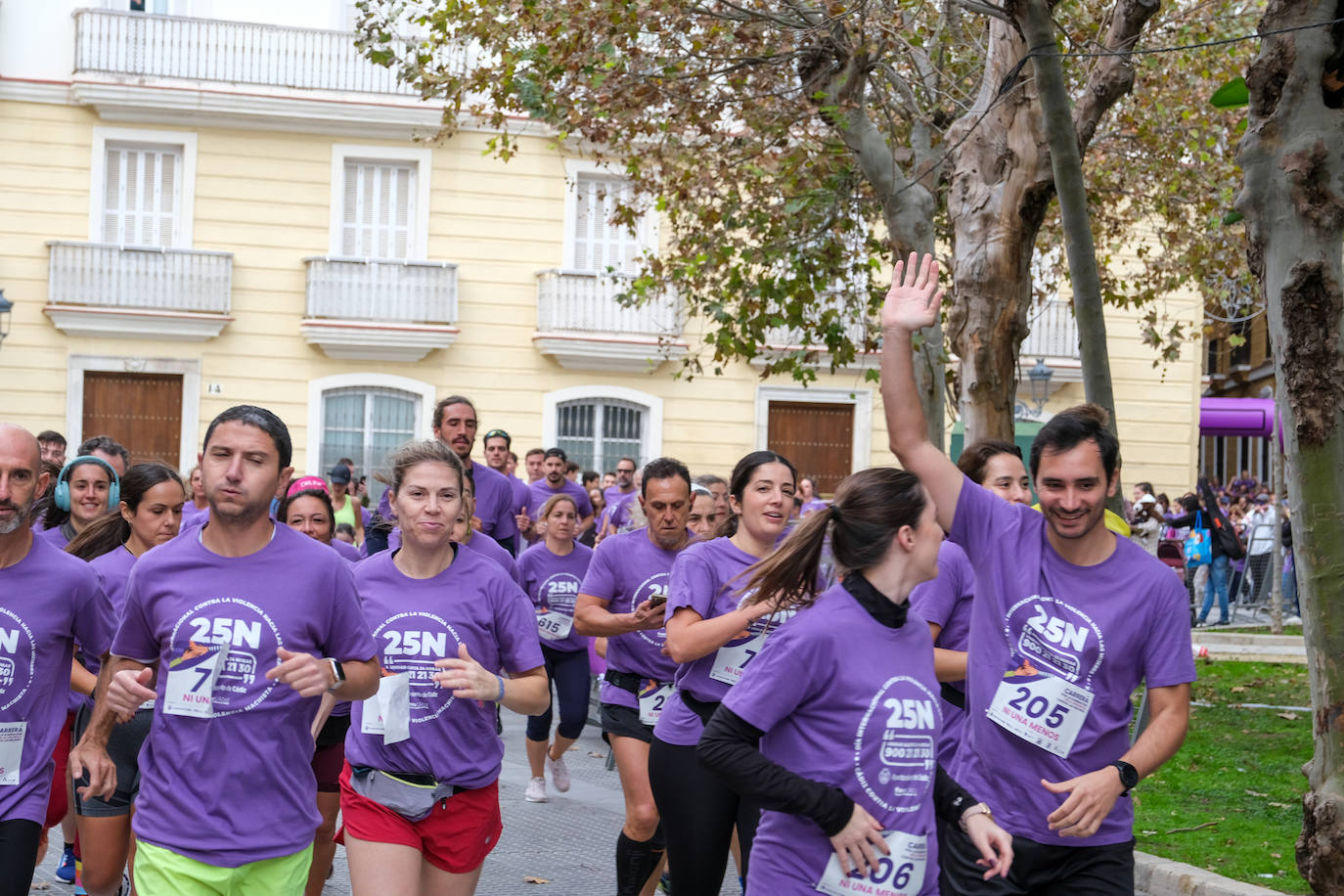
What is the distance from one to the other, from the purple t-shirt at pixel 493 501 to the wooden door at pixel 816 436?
15.9 m

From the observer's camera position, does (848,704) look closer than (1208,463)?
Yes

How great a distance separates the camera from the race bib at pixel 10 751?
441 centimetres

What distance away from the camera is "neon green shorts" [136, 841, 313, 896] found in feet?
13.5

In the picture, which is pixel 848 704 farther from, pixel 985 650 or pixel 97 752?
pixel 97 752

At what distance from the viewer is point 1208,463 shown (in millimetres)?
45844

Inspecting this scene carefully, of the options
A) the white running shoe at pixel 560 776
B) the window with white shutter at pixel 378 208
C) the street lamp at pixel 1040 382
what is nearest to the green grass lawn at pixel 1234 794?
the white running shoe at pixel 560 776

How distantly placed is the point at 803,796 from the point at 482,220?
21.3 metres

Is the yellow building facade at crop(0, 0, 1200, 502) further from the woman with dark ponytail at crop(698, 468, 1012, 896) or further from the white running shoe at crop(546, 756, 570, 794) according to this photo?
the woman with dark ponytail at crop(698, 468, 1012, 896)

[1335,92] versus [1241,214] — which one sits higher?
[1335,92]

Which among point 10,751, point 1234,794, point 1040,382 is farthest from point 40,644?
point 1040,382

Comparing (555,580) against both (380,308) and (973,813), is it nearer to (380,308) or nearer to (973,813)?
(973,813)

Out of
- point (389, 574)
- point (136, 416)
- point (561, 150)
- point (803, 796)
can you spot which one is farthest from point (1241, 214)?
point (136, 416)

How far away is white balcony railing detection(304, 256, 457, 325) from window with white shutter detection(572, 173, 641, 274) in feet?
6.58

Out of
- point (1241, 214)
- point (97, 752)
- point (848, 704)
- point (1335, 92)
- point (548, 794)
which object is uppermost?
point (1335, 92)
